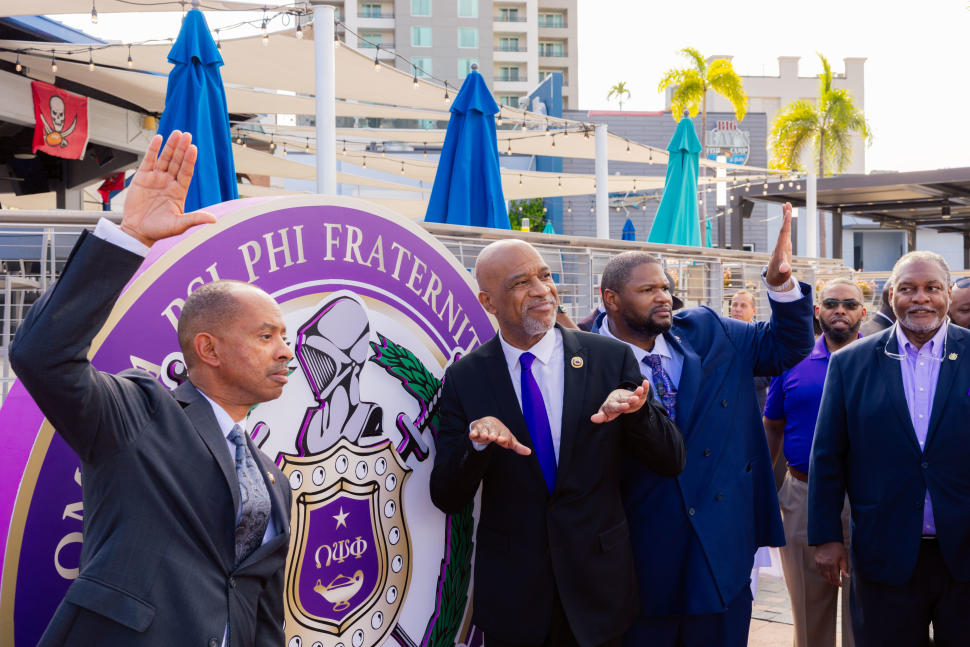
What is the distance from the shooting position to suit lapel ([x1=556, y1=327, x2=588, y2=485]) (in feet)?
→ 9.12

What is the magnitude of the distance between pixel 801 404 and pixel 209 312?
2984 mm

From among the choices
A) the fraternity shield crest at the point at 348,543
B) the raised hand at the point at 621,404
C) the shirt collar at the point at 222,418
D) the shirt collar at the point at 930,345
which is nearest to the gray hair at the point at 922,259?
the shirt collar at the point at 930,345

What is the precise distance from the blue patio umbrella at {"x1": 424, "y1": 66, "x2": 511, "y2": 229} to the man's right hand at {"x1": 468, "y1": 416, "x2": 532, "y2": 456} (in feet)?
18.5

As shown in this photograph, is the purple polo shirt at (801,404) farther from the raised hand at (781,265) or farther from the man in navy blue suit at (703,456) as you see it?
the raised hand at (781,265)

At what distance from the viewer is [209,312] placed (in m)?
2.11

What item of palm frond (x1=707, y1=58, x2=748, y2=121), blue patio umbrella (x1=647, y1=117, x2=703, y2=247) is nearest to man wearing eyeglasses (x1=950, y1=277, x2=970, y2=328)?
blue patio umbrella (x1=647, y1=117, x2=703, y2=247)

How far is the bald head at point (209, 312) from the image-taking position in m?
2.10

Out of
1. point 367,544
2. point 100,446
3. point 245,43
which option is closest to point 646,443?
point 367,544

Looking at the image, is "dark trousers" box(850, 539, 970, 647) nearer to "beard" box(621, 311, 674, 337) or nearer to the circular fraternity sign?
"beard" box(621, 311, 674, 337)

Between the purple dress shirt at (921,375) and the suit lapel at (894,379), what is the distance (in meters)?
0.02

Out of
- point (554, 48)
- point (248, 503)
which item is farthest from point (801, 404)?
point (554, 48)

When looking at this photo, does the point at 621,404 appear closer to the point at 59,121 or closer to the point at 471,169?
the point at 471,169

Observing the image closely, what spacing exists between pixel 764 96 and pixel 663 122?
23346 millimetres

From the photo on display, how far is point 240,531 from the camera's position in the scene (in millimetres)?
2059
